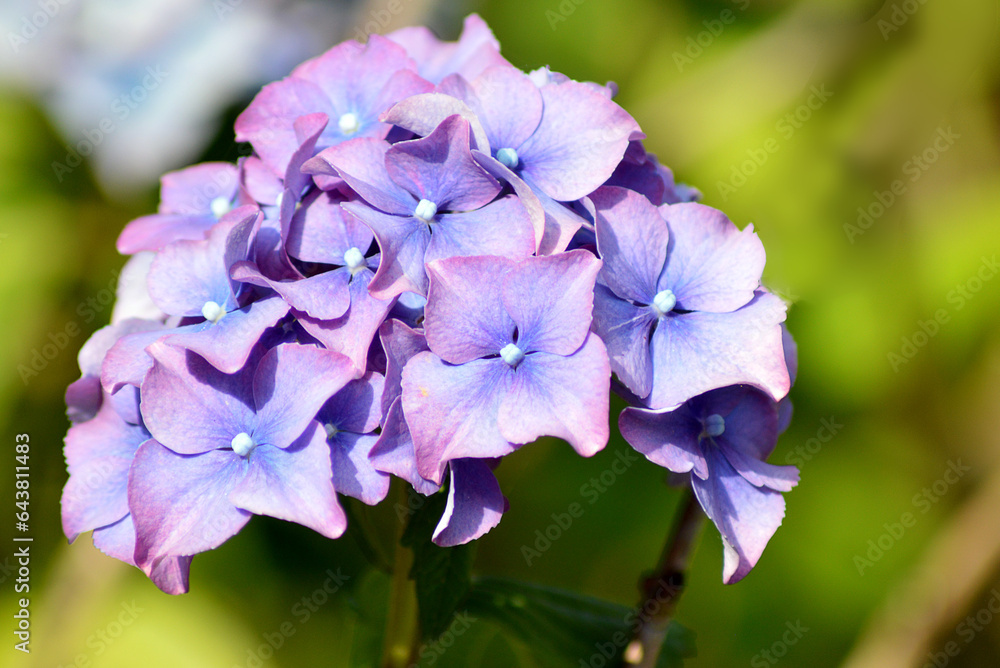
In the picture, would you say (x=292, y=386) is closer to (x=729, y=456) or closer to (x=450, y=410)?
(x=450, y=410)

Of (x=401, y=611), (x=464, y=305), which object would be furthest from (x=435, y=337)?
(x=401, y=611)

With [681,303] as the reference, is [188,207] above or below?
below

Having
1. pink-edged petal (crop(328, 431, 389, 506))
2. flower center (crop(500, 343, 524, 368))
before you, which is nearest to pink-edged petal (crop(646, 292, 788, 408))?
flower center (crop(500, 343, 524, 368))

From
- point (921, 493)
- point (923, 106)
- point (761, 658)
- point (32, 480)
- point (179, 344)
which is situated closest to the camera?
point (179, 344)

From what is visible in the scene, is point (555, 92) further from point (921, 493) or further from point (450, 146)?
point (921, 493)

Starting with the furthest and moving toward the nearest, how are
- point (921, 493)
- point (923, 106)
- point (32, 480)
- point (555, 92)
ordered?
point (923, 106), point (921, 493), point (32, 480), point (555, 92)

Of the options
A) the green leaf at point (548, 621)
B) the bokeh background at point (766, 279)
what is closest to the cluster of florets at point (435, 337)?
the green leaf at point (548, 621)

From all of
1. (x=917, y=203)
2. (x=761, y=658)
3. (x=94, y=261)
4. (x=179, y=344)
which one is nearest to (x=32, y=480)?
(x=94, y=261)
